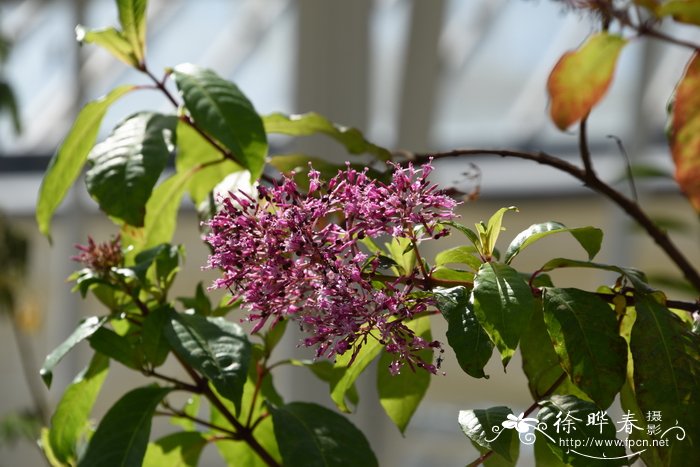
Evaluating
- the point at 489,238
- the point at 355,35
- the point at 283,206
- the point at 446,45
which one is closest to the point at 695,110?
the point at 489,238

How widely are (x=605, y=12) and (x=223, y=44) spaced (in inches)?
206

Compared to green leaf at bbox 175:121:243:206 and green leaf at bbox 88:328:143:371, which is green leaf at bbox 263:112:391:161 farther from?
green leaf at bbox 88:328:143:371

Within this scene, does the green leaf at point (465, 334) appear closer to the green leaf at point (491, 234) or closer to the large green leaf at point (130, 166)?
the green leaf at point (491, 234)

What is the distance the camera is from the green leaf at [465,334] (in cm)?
45

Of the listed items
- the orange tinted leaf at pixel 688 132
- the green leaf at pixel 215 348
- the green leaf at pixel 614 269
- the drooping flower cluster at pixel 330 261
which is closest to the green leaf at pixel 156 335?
the green leaf at pixel 215 348

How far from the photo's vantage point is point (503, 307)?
17.8 inches

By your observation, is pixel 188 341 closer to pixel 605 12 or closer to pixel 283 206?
pixel 283 206

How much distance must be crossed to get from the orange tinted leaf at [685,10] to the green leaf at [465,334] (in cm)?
29

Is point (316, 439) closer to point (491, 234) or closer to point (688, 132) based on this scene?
point (491, 234)

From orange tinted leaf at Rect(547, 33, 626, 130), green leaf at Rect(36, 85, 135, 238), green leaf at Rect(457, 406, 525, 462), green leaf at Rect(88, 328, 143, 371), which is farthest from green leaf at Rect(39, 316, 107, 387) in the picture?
orange tinted leaf at Rect(547, 33, 626, 130)

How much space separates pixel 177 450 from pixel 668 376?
1.08 ft

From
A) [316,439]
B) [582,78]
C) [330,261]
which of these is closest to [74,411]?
[316,439]

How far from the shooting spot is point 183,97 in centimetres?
64

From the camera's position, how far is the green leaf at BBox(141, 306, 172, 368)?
1.92 ft
